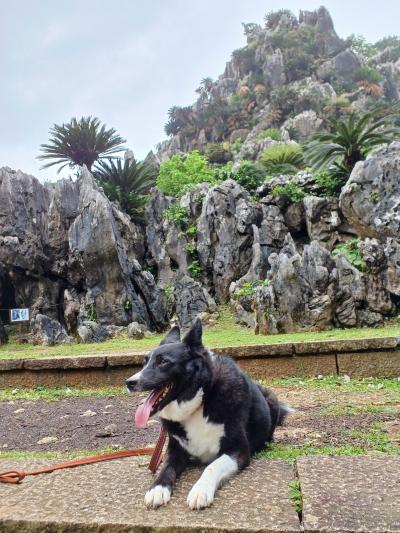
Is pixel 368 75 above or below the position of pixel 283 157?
above

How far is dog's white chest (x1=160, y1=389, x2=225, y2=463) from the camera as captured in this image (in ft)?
7.22

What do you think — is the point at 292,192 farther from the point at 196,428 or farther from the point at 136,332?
the point at 196,428

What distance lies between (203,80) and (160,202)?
4541cm

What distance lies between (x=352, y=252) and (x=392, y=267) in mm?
2714

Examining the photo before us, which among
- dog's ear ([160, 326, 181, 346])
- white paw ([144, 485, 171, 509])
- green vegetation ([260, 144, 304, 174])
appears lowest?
white paw ([144, 485, 171, 509])

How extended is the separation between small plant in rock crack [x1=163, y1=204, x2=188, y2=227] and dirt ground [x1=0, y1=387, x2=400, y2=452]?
12.7 metres

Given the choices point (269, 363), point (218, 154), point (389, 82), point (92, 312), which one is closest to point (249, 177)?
point (92, 312)

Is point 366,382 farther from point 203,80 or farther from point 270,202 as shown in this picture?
point 203,80

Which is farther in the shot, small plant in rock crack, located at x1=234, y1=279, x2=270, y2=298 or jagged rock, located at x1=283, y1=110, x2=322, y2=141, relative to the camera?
jagged rock, located at x1=283, y1=110, x2=322, y2=141

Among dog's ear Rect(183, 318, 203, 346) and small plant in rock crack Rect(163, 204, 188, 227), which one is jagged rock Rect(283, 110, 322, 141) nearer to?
small plant in rock crack Rect(163, 204, 188, 227)

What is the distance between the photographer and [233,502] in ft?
6.26

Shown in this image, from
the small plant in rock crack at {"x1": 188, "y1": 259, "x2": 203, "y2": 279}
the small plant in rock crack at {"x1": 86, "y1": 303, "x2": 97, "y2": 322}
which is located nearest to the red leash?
the small plant in rock crack at {"x1": 86, "y1": 303, "x2": 97, "y2": 322}

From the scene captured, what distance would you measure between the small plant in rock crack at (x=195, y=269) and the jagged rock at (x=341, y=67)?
3790 centimetres

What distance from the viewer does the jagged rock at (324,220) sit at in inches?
587
